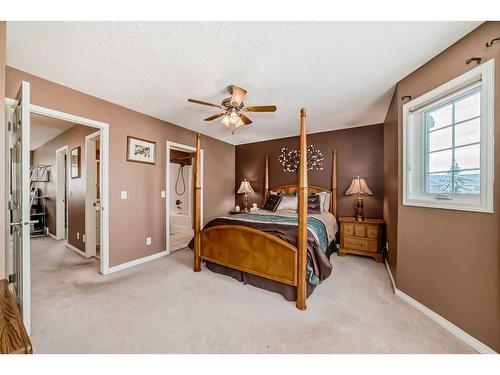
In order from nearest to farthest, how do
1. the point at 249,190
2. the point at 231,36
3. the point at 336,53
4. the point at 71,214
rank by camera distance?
the point at 231,36
the point at 336,53
the point at 71,214
the point at 249,190

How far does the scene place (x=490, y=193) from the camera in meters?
1.35

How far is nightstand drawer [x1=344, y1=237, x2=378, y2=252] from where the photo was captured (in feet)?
10.3

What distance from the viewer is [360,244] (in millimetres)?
3242

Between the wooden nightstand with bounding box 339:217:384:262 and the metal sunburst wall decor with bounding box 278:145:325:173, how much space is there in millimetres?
1339

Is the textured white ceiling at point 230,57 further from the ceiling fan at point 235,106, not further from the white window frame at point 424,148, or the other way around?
the white window frame at point 424,148

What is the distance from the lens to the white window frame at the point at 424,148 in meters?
1.35

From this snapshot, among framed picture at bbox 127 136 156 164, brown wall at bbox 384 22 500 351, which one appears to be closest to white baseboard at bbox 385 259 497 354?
brown wall at bbox 384 22 500 351

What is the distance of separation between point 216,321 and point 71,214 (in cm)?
375

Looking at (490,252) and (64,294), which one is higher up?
(490,252)

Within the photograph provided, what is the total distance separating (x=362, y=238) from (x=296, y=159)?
204cm

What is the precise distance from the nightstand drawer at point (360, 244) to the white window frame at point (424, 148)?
136 cm

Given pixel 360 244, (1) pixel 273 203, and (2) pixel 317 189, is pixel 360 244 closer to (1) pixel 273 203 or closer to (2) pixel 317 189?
(2) pixel 317 189
